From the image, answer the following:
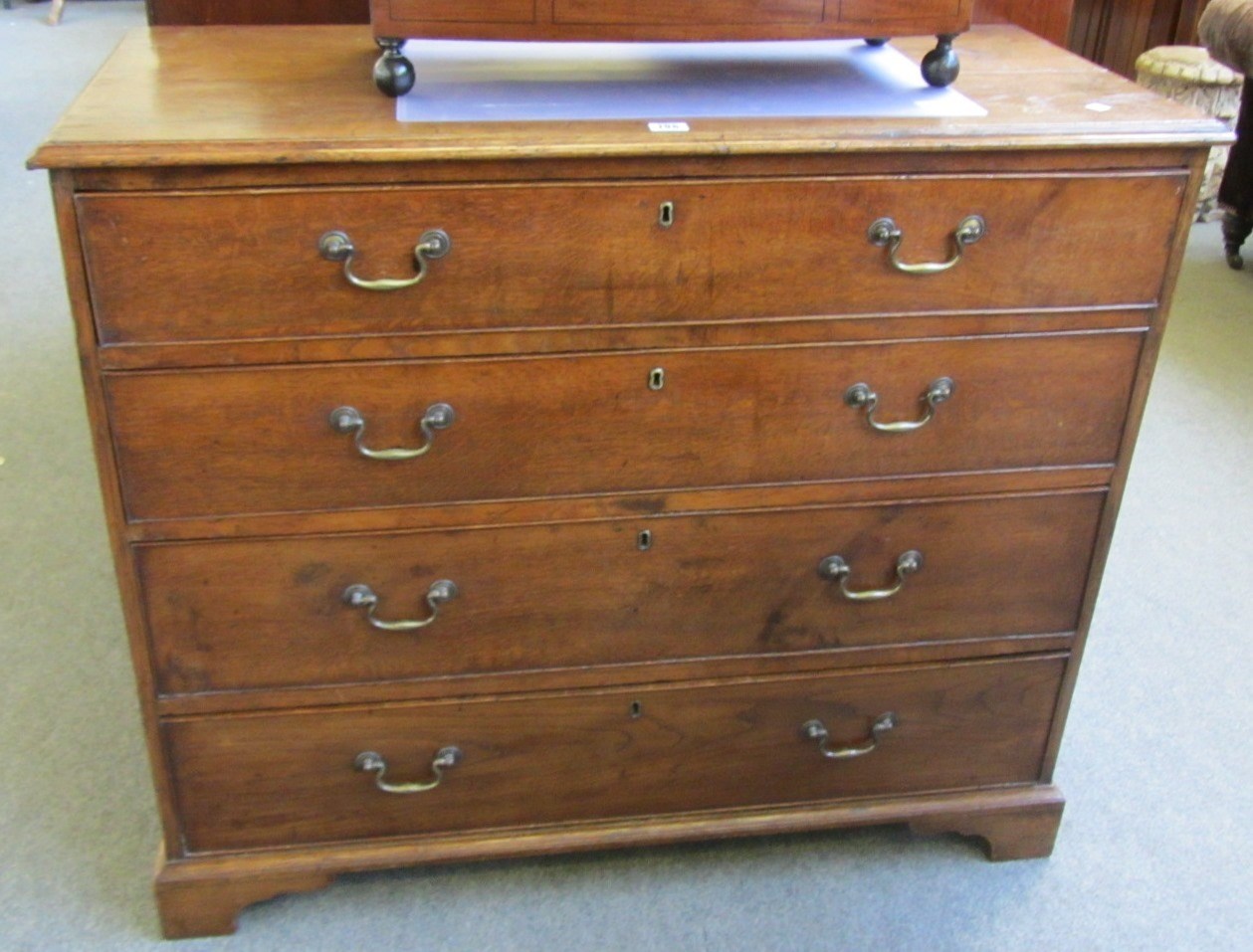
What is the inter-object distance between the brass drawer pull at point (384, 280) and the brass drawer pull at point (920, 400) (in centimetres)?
46

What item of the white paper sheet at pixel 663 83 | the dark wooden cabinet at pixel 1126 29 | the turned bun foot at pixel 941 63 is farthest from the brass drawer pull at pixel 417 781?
the dark wooden cabinet at pixel 1126 29

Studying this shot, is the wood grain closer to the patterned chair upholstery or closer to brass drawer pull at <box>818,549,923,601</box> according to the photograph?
brass drawer pull at <box>818,549,923,601</box>

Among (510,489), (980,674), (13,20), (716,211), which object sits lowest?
(13,20)

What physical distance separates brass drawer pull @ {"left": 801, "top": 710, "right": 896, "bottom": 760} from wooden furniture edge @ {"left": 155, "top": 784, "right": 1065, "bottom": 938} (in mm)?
84

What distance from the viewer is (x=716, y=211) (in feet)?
4.31

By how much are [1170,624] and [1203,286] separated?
1.47 metres

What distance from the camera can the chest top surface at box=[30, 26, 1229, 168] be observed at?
4.01 feet

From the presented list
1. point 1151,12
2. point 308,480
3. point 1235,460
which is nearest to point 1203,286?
point 1235,460

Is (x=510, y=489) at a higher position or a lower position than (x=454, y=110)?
lower

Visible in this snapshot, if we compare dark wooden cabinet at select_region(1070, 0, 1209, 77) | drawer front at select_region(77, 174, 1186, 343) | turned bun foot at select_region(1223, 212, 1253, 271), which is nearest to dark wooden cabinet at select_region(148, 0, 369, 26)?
drawer front at select_region(77, 174, 1186, 343)

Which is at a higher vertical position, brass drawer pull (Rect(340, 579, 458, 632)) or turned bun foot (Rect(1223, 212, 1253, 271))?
brass drawer pull (Rect(340, 579, 458, 632))

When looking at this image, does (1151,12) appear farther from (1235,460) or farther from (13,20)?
(13,20)

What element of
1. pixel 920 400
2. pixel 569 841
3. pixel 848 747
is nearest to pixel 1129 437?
pixel 920 400

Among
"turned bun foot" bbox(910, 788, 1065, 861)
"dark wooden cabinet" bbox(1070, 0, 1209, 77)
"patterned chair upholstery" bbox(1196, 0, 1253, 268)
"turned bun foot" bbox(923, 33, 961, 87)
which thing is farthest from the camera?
"dark wooden cabinet" bbox(1070, 0, 1209, 77)
